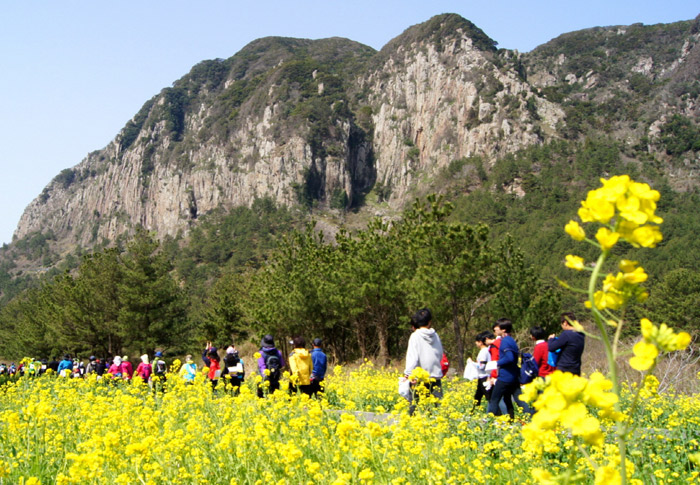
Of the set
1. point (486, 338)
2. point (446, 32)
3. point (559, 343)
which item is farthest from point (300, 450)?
point (446, 32)

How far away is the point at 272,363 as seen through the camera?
798 centimetres

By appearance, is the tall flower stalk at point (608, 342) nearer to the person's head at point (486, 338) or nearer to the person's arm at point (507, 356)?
the person's arm at point (507, 356)

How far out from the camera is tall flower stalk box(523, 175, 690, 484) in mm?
1134

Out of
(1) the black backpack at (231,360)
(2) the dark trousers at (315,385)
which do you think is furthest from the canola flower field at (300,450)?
(1) the black backpack at (231,360)

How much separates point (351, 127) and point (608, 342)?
143m

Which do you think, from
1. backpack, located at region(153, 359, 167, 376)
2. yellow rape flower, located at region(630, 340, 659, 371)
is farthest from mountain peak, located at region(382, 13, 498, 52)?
yellow rape flower, located at region(630, 340, 659, 371)

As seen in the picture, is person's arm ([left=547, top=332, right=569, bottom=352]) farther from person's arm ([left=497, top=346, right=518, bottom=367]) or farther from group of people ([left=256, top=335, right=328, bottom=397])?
group of people ([left=256, top=335, right=328, bottom=397])

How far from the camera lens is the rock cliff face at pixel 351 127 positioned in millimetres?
117375

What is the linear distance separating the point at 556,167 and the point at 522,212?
16810 mm

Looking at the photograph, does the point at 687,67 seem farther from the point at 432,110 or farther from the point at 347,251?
the point at 347,251

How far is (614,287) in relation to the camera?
1264 mm

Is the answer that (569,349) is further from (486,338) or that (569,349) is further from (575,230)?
(575,230)

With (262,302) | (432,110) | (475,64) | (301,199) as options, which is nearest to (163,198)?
(301,199)

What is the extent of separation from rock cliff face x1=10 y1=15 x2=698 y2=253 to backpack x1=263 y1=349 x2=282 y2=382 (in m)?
108
